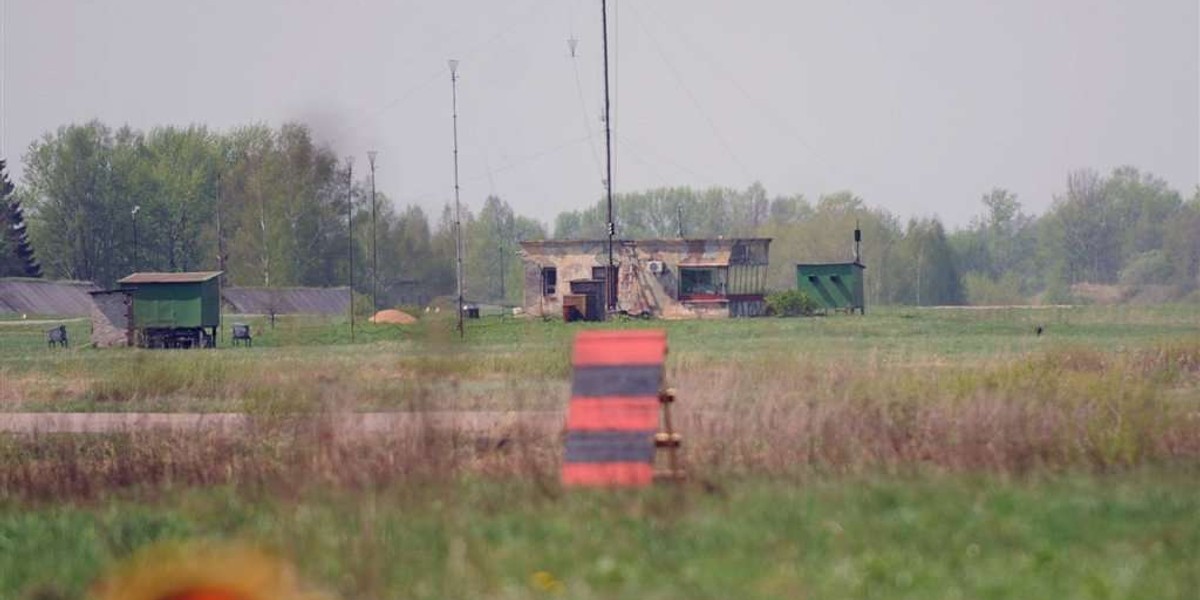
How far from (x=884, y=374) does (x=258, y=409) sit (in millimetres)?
7791

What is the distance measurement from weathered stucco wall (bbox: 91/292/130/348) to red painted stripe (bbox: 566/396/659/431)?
37549 mm

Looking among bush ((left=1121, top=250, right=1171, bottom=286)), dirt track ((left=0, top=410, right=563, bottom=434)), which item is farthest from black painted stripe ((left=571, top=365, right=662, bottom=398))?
bush ((left=1121, top=250, right=1171, bottom=286))

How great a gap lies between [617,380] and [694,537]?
3.33 m

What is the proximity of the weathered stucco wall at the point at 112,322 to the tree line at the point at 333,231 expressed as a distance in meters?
19.9

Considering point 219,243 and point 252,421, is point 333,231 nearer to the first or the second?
point 219,243

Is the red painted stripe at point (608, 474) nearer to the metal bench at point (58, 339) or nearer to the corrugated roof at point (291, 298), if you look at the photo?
the metal bench at point (58, 339)

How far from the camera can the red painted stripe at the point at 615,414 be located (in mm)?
13375

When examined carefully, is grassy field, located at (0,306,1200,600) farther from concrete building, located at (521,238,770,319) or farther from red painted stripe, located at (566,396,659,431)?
concrete building, located at (521,238,770,319)

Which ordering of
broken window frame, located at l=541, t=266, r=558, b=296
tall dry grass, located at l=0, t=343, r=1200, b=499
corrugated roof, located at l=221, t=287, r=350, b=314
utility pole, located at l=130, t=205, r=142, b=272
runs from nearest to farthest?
tall dry grass, located at l=0, t=343, r=1200, b=499
broken window frame, located at l=541, t=266, r=558, b=296
corrugated roof, located at l=221, t=287, r=350, b=314
utility pole, located at l=130, t=205, r=142, b=272

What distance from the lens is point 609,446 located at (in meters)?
13.3

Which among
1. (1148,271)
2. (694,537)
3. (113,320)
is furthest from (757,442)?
(1148,271)

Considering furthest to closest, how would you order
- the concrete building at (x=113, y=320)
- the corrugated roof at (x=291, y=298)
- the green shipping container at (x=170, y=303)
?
the corrugated roof at (x=291, y=298) → the green shipping container at (x=170, y=303) → the concrete building at (x=113, y=320)

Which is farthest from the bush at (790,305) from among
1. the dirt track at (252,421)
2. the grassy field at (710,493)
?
the dirt track at (252,421)

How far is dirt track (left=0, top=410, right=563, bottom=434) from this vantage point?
15.8 metres
